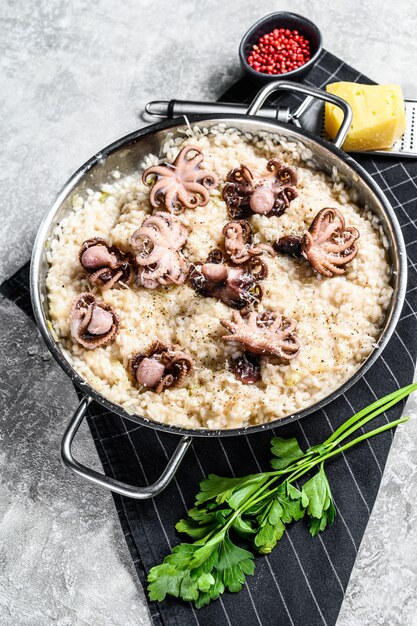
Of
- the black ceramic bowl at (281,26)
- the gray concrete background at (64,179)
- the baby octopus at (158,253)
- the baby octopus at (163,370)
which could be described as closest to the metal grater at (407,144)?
the gray concrete background at (64,179)

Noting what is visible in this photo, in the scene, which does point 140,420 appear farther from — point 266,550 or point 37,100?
point 37,100

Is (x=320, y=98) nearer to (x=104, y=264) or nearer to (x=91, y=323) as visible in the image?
(x=104, y=264)

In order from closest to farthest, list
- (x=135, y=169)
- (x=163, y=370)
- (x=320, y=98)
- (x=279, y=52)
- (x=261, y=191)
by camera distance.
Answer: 1. (x=163, y=370)
2. (x=261, y=191)
3. (x=320, y=98)
4. (x=135, y=169)
5. (x=279, y=52)

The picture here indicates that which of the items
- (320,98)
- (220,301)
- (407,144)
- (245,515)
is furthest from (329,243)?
(245,515)

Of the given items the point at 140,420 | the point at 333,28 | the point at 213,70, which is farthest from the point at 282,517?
the point at 333,28

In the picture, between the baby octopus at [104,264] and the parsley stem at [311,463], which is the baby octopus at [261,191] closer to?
the baby octopus at [104,264]

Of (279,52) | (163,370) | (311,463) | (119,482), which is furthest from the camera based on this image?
(279,52)
